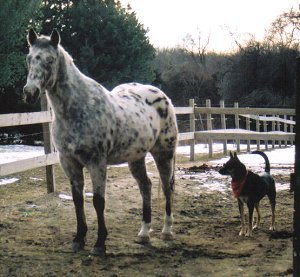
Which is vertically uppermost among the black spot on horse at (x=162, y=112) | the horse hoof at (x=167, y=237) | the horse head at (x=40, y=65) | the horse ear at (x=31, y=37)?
the horse ear at (x=31, y=37)

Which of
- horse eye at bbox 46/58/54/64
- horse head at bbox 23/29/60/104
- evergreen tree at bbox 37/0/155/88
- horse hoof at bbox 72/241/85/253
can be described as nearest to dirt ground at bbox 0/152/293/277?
horse hoof at bbox 72/241/85/253

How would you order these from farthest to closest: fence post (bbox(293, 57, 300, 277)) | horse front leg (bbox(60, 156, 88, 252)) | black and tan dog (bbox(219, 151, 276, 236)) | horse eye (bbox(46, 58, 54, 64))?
black and tan dog (bbox(219, 151, 276, 236)) → horse front leg (bbox(60, 156, 88, 252)) → horse eye (bbox(46, 58, 54, 64)) → fence post (bbox(293, 57, 300, 277))

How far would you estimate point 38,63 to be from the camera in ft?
14.1

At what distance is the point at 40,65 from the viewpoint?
429cm

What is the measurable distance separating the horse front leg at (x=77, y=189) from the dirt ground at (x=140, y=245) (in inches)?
4.2

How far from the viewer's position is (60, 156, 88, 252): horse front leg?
467cm

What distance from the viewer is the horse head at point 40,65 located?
13.7 feet

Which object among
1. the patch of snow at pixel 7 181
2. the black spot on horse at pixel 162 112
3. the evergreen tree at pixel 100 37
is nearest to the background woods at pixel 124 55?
the evergreen tree at pixel 100 37

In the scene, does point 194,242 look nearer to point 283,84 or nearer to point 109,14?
point 109,14

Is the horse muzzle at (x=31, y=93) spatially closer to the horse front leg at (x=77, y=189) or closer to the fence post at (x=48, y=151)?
the horse front leg at (x=77, y=189)

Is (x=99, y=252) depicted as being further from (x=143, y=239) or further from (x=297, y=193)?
(x=297, y=193)

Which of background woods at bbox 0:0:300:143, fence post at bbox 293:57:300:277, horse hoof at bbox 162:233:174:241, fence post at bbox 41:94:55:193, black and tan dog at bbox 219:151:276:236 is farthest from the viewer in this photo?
background woods at bbox 0:0:300:143

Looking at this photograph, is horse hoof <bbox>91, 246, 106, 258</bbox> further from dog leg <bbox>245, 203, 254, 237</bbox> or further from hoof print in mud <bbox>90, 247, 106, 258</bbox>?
dog leg <bbox>245, 203, 254, 237</bbox>

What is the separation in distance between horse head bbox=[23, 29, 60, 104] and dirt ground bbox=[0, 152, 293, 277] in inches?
55.8
